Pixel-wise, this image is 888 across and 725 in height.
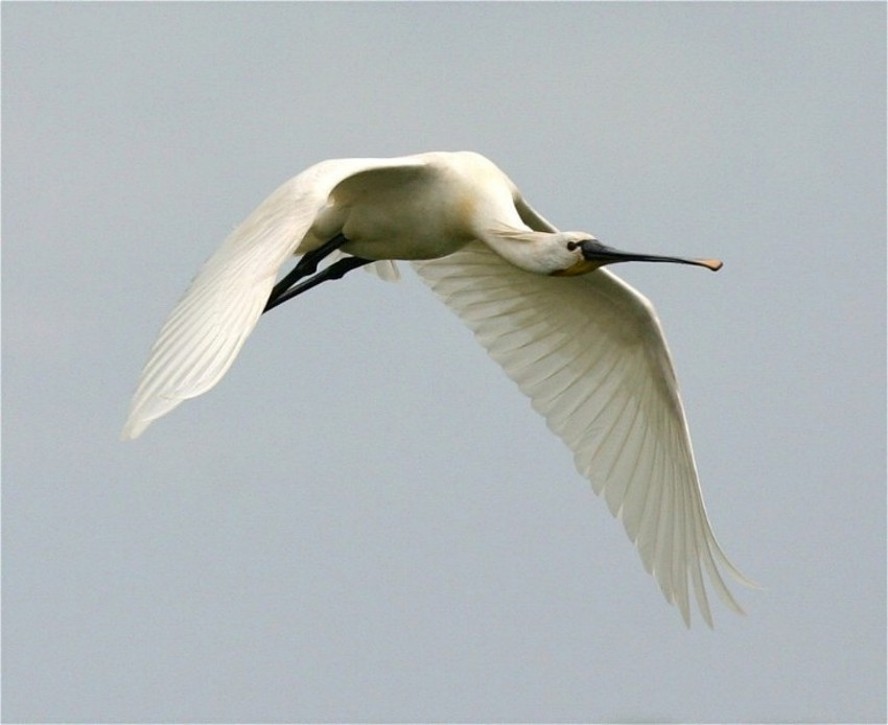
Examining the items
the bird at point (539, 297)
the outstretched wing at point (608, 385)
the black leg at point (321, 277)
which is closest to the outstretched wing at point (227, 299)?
the bird at point (539, 297)

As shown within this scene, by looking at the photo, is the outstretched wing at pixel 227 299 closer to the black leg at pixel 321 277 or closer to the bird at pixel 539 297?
the bird at pixel 539 297

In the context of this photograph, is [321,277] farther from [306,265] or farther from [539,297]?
[539,297]

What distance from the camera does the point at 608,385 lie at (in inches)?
728

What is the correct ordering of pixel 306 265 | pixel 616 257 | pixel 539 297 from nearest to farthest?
pixel 616 257
pixel 306 265
pixel 539 297

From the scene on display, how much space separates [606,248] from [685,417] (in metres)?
2.97

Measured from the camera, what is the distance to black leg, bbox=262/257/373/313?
17281mm

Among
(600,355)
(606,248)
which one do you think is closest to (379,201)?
(606,248)

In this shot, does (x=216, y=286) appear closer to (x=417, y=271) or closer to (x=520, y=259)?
(x=520, y=259)

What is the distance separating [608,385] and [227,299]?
17.8 feet

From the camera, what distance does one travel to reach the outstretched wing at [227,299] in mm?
12969

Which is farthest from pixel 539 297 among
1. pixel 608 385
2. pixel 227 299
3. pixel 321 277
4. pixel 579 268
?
pixel 227 299

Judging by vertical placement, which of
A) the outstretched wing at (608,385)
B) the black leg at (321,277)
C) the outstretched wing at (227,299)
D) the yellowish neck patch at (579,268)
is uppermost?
the outstretched wing at (227,299)

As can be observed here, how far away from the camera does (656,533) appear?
716 inches

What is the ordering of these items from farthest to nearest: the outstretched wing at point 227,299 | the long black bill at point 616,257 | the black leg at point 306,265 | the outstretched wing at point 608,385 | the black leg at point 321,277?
the outstretched wing at point 608,385, the black leg at point 321,277, the black leg at point 306,265, the long black bill at point 616,257, the outstretched wing at point 227,299
